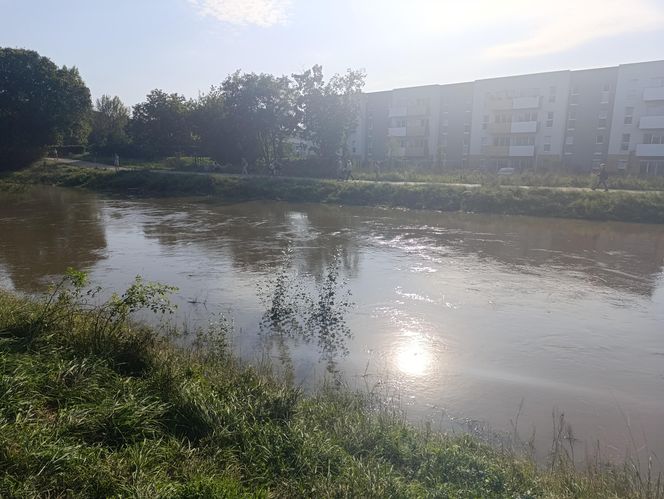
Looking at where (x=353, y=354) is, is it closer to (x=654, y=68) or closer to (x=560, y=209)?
(x=560, y=209)

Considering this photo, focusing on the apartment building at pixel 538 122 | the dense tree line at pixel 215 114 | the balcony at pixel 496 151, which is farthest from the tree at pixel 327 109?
the balcony at pixel 496 151

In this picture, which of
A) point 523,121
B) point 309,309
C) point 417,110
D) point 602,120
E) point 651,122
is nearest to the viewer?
point 309,309

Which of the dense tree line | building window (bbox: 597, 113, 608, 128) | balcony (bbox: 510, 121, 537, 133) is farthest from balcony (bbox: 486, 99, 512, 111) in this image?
the dense tree line

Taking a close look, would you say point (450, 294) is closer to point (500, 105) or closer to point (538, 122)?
point (538, 122)

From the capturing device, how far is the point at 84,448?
4098 mm

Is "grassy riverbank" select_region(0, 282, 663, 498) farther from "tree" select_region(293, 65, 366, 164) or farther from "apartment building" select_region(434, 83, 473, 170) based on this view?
"apartment building" select_region(434, 83, 473, 170)

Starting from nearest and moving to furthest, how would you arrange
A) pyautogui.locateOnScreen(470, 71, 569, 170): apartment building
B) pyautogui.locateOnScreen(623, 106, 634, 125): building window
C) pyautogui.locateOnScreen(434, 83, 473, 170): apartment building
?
pyautogui.locateOnScreen(623, 106, 634, 125): building window < pyautogui.locateOnScreen(470, 71, 569, 170): apartment building < pyautogui.locateOnScreen(434, 83, 473, 170): apartment building

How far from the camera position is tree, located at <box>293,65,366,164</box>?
4372cm

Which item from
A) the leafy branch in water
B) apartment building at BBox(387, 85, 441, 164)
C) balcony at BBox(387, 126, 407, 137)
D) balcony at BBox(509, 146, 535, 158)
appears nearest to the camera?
the leafy branch in water

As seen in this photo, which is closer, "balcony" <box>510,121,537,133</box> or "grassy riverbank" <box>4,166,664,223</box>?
"grassy riverbank" <box>4,166,664,223</box>

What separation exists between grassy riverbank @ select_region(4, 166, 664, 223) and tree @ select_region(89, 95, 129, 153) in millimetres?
17591

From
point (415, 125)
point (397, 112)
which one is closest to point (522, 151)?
point (415, 125)

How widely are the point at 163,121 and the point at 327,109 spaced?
22531 mm

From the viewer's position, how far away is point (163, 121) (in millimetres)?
56531
